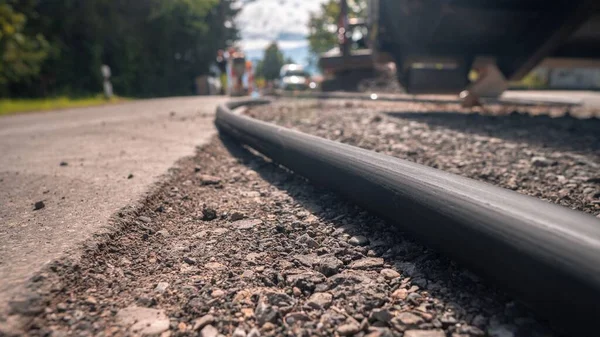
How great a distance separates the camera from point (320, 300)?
1.19 metres

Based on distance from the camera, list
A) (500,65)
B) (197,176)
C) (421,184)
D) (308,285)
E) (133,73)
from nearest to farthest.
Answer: (308,285) → (421,184) → (197,176) → (500,65) → (133,73)

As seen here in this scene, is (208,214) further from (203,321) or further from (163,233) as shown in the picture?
(203,321)

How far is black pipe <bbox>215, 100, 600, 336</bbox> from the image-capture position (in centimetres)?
90

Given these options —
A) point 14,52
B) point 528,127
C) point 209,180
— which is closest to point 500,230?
point 209,180

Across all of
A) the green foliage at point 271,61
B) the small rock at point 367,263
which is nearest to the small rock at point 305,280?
the small rock at point 367,263

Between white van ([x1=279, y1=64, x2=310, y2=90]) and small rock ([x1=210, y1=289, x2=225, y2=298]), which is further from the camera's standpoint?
white van ([x1=279, y1=64, x2=310, y2=90])

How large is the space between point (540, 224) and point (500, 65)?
4755 mm

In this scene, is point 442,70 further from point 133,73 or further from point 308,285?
point 133,73

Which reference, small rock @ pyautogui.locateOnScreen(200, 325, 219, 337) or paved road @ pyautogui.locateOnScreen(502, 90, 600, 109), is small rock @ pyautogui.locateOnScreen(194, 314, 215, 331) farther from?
paved road @ pyautogui.locateOnScreen(502, 90, 600, 109)

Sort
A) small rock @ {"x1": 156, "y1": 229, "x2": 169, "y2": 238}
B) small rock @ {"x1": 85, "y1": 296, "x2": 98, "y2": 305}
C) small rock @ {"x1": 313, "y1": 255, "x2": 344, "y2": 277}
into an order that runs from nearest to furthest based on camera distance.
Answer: small rock @ {"x1": 85, "y1": 296, "x2": 98, "y2": 305}, small rock @ {"x1": 313, "y1": 255, "x2": 344, "y2": 277}, small rock @ {"x1": 156, "y1": 229, "x2": 169, "y2": 238}

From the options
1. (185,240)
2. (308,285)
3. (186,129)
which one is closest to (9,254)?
(185,240)

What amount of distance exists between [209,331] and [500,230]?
2.63 ft

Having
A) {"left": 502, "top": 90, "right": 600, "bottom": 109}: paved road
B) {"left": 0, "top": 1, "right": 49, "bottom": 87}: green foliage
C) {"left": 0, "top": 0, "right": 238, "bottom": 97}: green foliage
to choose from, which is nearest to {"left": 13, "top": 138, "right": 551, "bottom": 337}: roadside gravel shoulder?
{"left": 502, "top": 90, "right": 600, "bottom": 109}: paved road

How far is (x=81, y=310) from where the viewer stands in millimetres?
1095
